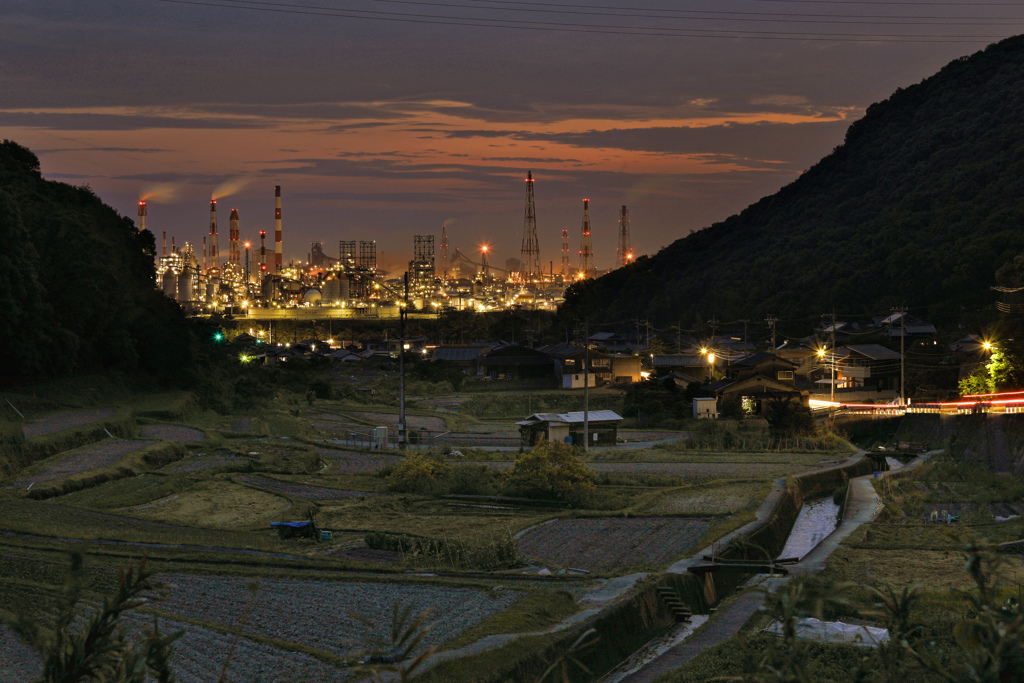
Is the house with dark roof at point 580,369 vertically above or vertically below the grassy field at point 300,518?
above

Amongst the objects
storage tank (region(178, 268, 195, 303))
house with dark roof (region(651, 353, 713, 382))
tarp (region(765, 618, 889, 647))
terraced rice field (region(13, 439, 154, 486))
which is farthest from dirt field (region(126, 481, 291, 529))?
storage tank (region(178, 268, 195, 303))

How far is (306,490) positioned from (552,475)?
6.48m

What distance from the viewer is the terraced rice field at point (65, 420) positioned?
79.9 ft

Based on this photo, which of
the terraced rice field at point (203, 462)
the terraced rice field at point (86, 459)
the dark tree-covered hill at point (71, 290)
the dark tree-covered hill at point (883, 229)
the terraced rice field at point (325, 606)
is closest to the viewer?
the terraced rice field at point (325, 606)

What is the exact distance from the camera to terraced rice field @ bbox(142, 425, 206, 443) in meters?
28.2

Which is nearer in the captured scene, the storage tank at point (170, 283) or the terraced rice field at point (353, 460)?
the terraced rice field at point (353, 460)

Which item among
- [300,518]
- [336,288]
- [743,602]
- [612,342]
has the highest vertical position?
[336,288]

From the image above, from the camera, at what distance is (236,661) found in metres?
9.85

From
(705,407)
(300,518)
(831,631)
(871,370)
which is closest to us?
(831,631)

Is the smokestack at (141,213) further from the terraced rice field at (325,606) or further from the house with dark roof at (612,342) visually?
the terraced rice field at (325,606)

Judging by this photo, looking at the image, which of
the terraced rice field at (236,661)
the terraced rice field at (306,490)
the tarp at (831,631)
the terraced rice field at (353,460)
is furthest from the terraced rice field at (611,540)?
the terraced rice field at (353,460)

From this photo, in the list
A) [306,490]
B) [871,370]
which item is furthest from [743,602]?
[871,370]

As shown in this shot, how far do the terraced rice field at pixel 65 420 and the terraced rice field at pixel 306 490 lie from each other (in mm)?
5734

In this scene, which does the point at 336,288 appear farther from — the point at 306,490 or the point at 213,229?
the point at 306,490
